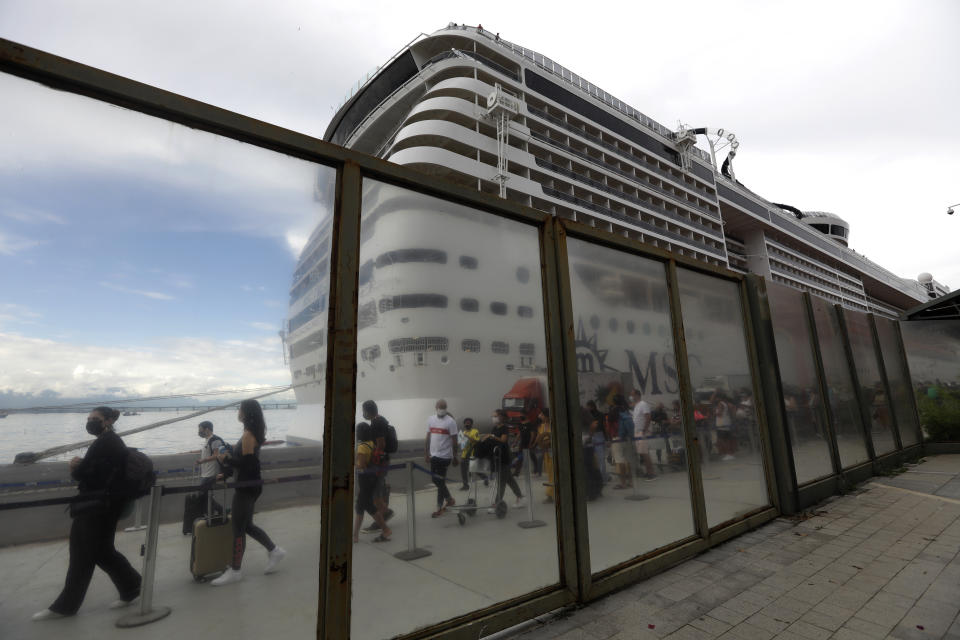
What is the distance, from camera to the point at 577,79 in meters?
35.9

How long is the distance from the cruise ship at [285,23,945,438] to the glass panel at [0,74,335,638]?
182mm

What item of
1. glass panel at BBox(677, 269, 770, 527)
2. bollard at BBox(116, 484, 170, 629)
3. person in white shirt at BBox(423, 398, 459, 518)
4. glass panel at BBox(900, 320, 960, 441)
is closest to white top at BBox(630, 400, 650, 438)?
glass panel at BBox(677, 269, 770, 527)

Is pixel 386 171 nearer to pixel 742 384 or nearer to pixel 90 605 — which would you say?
pixel 90 605

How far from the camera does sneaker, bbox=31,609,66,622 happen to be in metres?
1.42

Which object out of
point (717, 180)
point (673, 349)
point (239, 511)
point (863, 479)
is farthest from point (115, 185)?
point (717, 180)

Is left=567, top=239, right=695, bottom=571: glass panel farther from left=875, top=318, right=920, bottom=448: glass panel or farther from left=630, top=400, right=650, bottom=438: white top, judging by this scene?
left=875, top=318, right=920, bottom=448: glass panel

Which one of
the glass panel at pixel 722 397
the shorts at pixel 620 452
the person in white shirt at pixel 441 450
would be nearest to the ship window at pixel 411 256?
the person in white shirt at pixel 441 450

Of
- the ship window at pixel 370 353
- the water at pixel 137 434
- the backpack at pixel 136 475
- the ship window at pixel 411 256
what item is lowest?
the backpack at pixel 136 475

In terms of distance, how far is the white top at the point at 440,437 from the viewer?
2262 millimetres

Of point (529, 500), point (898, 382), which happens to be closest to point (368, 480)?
point (529, 500)

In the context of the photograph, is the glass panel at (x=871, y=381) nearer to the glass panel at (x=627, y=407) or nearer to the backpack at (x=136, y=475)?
the glass panel at (x=627, y=407)

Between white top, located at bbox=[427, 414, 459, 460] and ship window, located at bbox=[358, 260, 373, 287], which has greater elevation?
ship window, located at bbox=[358, 260, 373, 287]

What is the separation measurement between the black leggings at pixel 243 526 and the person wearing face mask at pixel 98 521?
1.02 ft

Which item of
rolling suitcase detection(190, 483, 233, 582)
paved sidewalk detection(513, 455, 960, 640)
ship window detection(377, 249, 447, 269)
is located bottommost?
paved sidewalk detection(513, 455, 960, 640)
